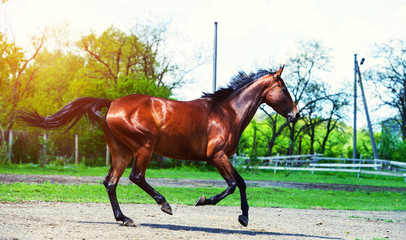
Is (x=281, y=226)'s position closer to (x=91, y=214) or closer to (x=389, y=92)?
(x=91, y=214)

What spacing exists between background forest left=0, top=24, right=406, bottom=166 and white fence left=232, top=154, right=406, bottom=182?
1.35 m

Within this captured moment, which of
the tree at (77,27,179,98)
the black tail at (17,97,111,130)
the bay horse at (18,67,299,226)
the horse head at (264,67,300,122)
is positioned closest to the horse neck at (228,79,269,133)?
the bay horse at (18,67,299,226)

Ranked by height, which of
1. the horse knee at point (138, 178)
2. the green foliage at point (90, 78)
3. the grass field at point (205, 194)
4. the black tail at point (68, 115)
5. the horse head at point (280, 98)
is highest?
the green foliage at point (90, 78)

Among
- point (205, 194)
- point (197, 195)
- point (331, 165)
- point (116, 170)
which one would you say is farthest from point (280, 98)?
point (331, 165)

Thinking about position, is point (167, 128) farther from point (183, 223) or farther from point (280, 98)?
point (280, 98)

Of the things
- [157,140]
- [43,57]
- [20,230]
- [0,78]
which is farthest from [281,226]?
[43,57]

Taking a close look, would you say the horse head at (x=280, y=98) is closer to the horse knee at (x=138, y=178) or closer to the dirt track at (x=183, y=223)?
the dirt track at (x=183, y=223)

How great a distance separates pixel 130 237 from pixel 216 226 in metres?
2.00

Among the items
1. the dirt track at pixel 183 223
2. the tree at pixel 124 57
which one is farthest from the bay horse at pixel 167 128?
the tree at pixel 124 57

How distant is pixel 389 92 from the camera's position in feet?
150

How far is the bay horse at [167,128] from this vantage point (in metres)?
6.88

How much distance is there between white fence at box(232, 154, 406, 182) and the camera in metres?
28.7

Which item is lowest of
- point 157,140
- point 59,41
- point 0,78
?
point 157,140

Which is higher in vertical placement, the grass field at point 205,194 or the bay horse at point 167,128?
the bay horse at point 167,128
